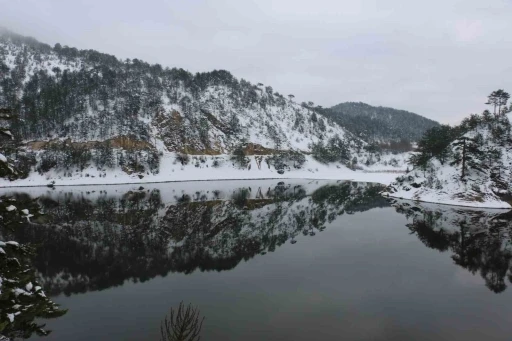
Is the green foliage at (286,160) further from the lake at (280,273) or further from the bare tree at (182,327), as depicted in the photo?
the bare tree at (182,327)

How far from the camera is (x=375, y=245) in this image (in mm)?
36281

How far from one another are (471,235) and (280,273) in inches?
1102

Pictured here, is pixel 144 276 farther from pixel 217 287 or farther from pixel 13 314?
pixel 13 314

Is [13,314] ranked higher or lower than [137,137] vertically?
lower

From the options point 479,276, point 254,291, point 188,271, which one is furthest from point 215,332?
point 479,276

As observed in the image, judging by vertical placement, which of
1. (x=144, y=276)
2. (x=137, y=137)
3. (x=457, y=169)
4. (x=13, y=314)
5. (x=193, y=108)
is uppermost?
(x=193, y=108)

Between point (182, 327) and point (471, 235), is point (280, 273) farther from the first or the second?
point (471, 235)

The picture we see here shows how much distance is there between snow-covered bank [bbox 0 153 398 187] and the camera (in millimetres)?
103938

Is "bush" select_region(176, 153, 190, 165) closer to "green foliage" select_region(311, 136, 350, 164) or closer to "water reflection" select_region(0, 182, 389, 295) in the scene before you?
"water reflection" select_region(0, 182, 389, 295)

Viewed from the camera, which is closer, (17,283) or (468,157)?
(17,283)

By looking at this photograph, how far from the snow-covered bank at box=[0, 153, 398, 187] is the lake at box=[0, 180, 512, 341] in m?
57.6

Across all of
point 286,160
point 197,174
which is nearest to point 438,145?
point 286,160

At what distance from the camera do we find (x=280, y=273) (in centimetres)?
2761

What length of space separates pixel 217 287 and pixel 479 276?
22894mm
